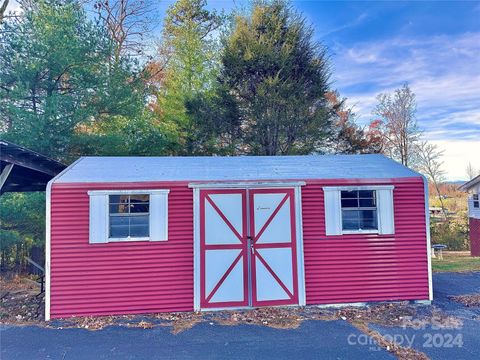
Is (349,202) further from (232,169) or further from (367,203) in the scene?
(232,169)

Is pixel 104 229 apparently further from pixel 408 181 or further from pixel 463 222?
pixel 463 222

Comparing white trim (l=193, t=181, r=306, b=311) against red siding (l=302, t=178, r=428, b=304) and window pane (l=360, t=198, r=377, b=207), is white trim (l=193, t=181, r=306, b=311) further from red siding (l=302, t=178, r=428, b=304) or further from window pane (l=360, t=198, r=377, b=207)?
window pane (l=360, t=198, r=377, b=207)

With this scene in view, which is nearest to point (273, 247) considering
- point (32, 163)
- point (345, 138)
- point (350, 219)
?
point (350, 219)

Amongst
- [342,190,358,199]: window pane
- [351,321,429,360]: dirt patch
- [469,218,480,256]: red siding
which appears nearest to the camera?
[351,321,429,360]: dirt patch

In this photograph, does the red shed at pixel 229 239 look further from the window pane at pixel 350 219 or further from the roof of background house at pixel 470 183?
the roof of background house at pixel 470 183

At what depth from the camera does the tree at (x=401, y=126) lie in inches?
818

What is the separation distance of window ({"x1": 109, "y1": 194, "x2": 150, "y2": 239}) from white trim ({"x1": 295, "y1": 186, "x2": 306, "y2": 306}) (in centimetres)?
301

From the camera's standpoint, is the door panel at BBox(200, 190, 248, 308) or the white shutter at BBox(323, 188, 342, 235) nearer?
the door panel at BBox(200, 190, 248, 308)

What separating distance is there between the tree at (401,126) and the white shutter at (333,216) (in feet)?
56.4

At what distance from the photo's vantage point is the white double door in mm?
5820

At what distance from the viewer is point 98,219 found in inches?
218

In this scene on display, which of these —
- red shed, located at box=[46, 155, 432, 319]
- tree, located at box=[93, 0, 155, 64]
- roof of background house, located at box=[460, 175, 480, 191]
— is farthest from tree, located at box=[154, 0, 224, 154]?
roof of background house, located at box=[460, 175, 480, 191]

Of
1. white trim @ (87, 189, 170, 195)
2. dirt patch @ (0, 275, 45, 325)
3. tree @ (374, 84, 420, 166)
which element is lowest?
dirt patch @ (0, 275, 45, 325)

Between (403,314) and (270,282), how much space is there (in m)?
2.53
